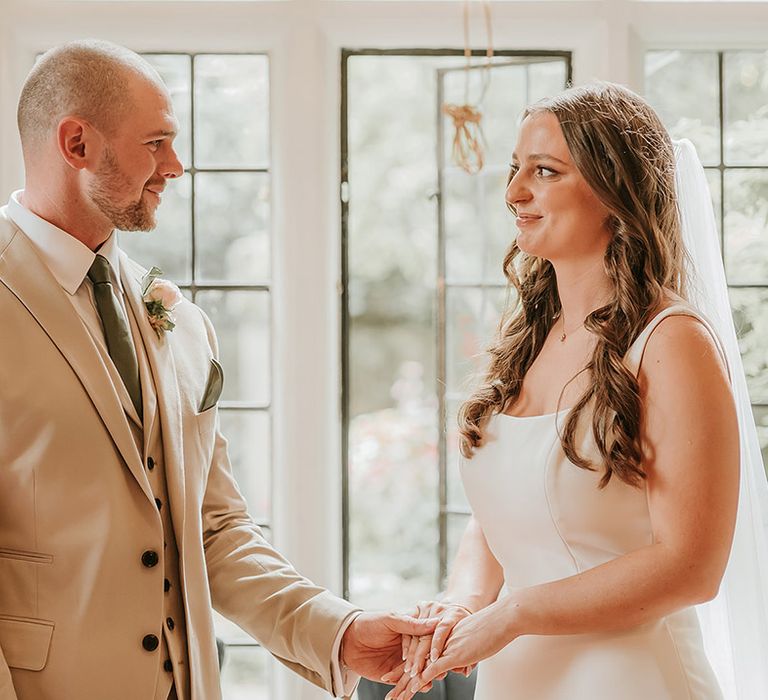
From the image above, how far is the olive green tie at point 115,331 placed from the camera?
1.85m

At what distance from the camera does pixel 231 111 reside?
3.20 m

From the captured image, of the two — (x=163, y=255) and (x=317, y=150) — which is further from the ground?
(x=317, y=150)

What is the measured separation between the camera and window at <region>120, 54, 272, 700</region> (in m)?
3.20

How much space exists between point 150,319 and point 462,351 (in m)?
1.78

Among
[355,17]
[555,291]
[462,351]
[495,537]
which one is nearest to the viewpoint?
[495,537]

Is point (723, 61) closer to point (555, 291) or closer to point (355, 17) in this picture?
point (355, 17)

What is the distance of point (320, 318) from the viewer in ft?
10.0

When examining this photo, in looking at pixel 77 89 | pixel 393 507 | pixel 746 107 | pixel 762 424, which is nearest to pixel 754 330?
pixel 762 424

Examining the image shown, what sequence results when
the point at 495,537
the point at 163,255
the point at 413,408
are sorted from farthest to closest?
the point at 413,408, the point at 163,255, the point at 495,537

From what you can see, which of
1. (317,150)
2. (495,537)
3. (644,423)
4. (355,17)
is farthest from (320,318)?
(644,423)

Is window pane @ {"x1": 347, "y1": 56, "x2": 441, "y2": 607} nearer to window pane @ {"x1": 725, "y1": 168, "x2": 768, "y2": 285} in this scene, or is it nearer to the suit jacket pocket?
window pane @ {"x1": 725, "y1": 168, "x2": 768, "y2": 285}

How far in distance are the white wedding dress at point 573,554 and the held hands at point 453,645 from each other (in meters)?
0.09

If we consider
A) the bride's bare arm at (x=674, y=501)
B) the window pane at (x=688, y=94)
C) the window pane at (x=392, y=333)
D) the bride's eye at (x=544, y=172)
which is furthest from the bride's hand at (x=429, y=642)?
the window pane at (x=392, y=333)

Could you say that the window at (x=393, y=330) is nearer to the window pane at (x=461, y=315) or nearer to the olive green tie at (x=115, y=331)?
the window pane at (x=461, y=315)
